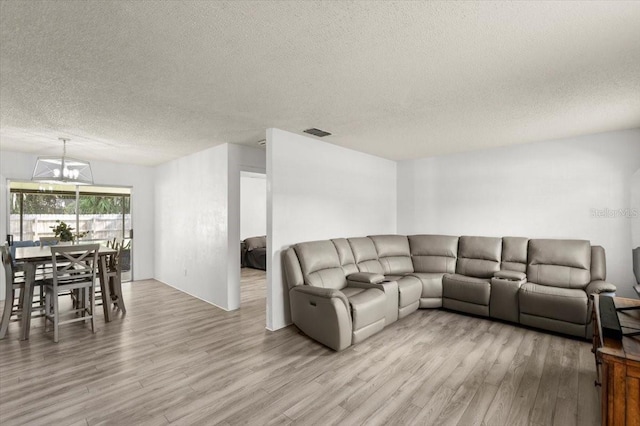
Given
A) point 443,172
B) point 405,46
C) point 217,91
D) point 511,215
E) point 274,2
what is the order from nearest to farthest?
point 274,2, point 405,46, point 217,91, point 511,215, point 443,172

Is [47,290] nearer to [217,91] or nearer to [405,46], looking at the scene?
[217,91]

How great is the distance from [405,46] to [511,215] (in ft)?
12.7

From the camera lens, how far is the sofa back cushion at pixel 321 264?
Result: 366 cm

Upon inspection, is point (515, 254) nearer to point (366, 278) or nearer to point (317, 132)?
point (366, 278)

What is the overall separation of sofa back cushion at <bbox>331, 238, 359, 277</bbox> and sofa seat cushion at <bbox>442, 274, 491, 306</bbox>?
A: 1.38 meters

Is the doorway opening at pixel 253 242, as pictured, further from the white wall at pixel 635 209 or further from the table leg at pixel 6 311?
the white wall at pixel 635 209

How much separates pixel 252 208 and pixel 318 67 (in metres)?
7.02

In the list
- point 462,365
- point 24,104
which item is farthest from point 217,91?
point 462,365

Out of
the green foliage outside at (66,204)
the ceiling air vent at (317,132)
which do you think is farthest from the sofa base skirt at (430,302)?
the green foliage outside at (66,204)

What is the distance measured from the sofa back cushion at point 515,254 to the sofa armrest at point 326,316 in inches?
106

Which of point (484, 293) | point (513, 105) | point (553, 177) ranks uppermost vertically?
point (513, 105)

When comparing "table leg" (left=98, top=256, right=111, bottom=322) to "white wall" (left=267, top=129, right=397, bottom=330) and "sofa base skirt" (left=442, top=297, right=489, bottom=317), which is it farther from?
"sofa base skirt" (left=442, top=297, right=489, bottom=317)

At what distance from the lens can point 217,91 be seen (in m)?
2.62

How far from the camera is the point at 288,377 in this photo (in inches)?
102
